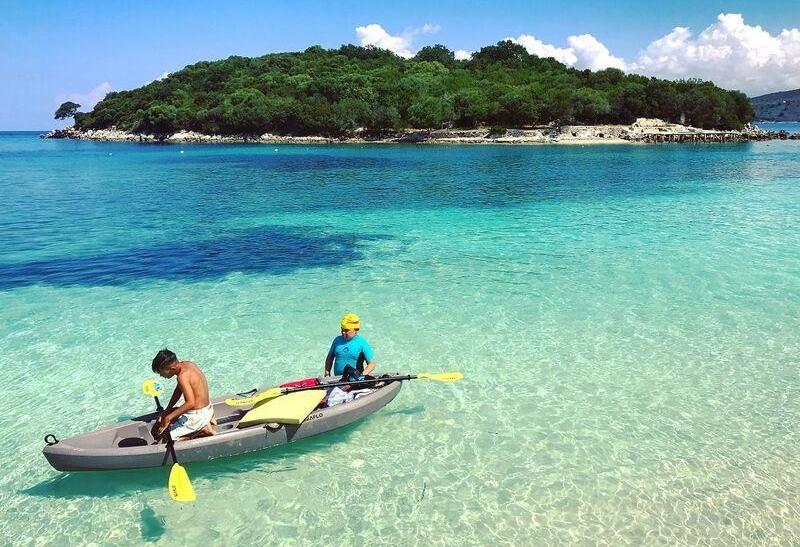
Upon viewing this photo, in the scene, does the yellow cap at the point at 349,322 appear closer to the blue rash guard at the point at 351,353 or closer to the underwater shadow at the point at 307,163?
the blue rash guard at the point at 351,353

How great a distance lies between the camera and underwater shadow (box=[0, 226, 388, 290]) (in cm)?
1848

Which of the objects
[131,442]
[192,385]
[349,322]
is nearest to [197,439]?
[192,385]

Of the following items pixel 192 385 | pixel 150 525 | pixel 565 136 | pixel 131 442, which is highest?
pixel 565 136

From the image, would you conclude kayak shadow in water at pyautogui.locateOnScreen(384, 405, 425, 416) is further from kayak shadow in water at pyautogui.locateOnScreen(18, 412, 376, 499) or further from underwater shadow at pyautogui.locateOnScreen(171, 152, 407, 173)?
underwater shadow at pyautogui.locateOnScreen(171, 152, 407, 173)

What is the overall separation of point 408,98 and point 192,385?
4906 inches

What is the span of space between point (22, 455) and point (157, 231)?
1971cm

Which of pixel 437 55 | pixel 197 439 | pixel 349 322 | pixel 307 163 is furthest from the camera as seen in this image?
pixel 437 55

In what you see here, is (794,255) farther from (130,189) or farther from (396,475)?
(130,189)

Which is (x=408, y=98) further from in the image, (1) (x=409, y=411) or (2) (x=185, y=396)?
(2) (x=185, y=396)

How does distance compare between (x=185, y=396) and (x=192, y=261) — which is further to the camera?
(x=192, y=261)

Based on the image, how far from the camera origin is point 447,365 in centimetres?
1173

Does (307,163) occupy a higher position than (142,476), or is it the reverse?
(307,163)

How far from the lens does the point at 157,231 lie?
87.8 feet

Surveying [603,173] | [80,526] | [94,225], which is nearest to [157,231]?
[94,225]
